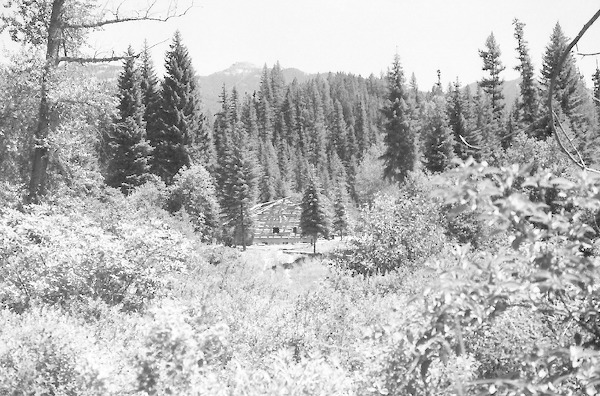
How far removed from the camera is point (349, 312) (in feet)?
25.4

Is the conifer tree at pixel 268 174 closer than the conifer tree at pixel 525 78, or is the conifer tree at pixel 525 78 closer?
the conifer tree at pixel 525 78

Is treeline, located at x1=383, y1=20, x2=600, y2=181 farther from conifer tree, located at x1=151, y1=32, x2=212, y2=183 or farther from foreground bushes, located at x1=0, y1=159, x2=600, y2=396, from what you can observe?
foreground bushes, located at x1=0, y1=159, x2=600, y2=396

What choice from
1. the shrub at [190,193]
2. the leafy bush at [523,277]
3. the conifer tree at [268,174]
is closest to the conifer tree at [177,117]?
the shrub at [190,193]

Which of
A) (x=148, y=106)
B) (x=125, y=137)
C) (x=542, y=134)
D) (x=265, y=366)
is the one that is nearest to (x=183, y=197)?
(x=125, y=137)

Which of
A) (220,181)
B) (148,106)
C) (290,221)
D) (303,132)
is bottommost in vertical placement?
(290,221)

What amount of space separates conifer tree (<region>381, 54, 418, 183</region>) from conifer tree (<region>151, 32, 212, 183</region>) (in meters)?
16.4

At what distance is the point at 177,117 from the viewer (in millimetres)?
44000

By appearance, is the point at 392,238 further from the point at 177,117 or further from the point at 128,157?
the point at 177,117

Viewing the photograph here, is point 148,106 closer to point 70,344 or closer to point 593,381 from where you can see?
point 70,344

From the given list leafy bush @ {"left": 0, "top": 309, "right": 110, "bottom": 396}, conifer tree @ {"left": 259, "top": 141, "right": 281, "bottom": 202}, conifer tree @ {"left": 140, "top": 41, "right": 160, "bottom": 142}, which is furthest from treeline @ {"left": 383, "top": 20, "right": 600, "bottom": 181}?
conifer tree @ {"left": 259, "top": 141, "right": 281, "bottom": 202}

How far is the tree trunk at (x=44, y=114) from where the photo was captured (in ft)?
40.7

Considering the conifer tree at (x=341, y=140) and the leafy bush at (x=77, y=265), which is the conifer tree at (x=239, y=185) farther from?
the conifer tree at (x=341, y=140)

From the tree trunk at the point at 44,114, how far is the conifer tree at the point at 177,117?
2869 centimetres

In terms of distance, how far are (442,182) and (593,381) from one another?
872 millimetres
